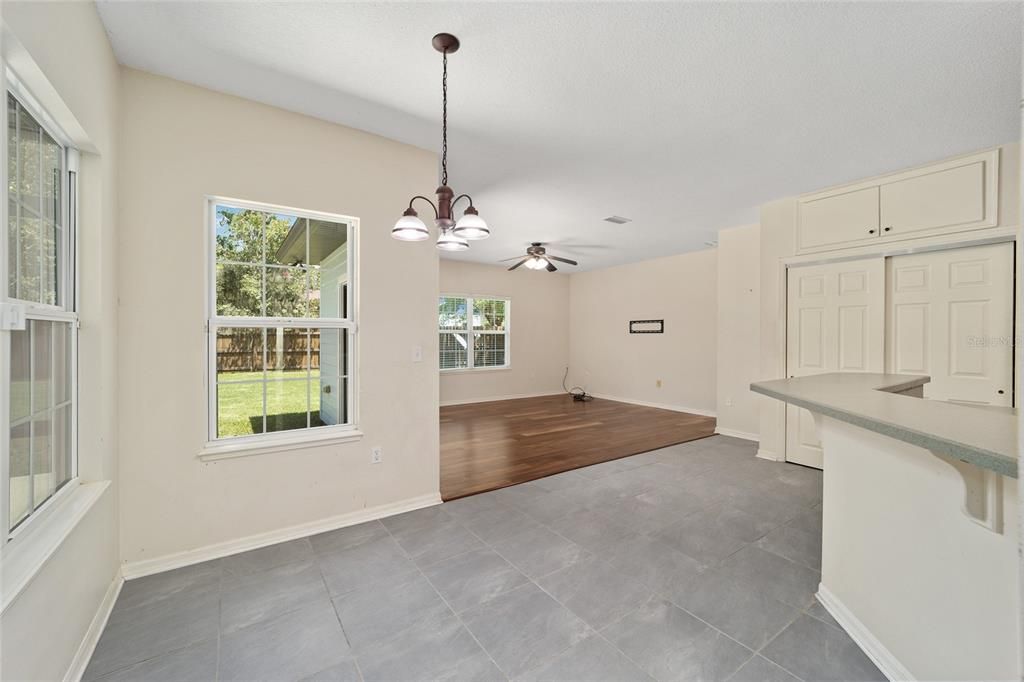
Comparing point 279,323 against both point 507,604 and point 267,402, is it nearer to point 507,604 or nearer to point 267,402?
point 267,402

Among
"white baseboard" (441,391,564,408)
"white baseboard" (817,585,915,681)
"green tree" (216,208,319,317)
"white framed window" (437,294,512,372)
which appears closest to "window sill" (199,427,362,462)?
"green tree" (216,208,319,317)

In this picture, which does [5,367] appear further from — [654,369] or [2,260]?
[654,369]

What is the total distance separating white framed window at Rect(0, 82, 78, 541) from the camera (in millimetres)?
1257

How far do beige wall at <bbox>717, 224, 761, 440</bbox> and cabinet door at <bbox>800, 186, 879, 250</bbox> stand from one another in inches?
40.1

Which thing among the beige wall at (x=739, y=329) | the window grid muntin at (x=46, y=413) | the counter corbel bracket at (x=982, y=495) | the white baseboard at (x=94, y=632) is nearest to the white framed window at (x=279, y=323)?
the window grid muntin at (x=46, y=413)

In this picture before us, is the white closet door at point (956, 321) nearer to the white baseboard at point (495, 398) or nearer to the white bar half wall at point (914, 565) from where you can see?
the white bar half wall at point (914, 565)

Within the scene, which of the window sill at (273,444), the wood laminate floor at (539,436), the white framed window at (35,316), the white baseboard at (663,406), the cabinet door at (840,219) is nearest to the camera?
the white framed window at (35,316)

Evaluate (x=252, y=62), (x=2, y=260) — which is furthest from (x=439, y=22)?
(x=2, y=260)

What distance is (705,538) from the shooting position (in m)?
2.57

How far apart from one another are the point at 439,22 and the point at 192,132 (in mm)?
1514

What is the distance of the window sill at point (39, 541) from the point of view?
3.71ft

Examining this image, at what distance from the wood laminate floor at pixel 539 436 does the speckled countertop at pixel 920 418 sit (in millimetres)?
2302

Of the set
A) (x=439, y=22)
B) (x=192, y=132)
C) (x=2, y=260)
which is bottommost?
(x=2, y=260)

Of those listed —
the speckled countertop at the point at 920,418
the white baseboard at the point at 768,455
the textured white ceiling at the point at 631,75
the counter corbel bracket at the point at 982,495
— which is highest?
the textured white ceiling at the point at 631,75
